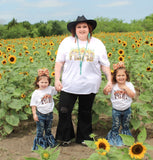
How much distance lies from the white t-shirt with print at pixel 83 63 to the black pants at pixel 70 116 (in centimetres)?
16

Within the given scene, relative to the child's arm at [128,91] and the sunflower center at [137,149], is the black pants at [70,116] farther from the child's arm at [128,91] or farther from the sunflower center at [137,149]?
the sunflower center at [137,149]

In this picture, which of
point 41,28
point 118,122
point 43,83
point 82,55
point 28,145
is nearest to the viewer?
point 82,55

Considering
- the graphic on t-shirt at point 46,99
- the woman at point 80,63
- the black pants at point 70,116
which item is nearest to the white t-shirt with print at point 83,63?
the woman at point 80,63

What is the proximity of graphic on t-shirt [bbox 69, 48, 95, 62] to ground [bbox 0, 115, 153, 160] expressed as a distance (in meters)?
1.27

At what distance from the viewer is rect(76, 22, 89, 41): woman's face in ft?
11.0

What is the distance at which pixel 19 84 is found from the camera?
187 inches

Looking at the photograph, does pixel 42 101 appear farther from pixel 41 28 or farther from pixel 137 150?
pixel 41 28

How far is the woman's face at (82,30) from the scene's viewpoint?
3.36 meters

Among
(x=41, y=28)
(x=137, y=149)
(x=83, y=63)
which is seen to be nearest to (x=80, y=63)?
(x=83, y=63)

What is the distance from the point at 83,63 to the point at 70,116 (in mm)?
865

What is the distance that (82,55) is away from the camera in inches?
131

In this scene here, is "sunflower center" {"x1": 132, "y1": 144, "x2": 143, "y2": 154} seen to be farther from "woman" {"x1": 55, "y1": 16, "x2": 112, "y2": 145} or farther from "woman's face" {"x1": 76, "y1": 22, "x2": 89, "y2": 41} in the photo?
"woman's face" {"x1": 76, "y1": 22, "x2": 89, "y2": 41}

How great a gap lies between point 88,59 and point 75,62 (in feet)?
0.56

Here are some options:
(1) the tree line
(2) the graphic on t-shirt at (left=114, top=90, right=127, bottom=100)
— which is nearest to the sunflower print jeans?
(2) the graphic on t-shirt at (left=114, top=90, right=127, bottom=100)
